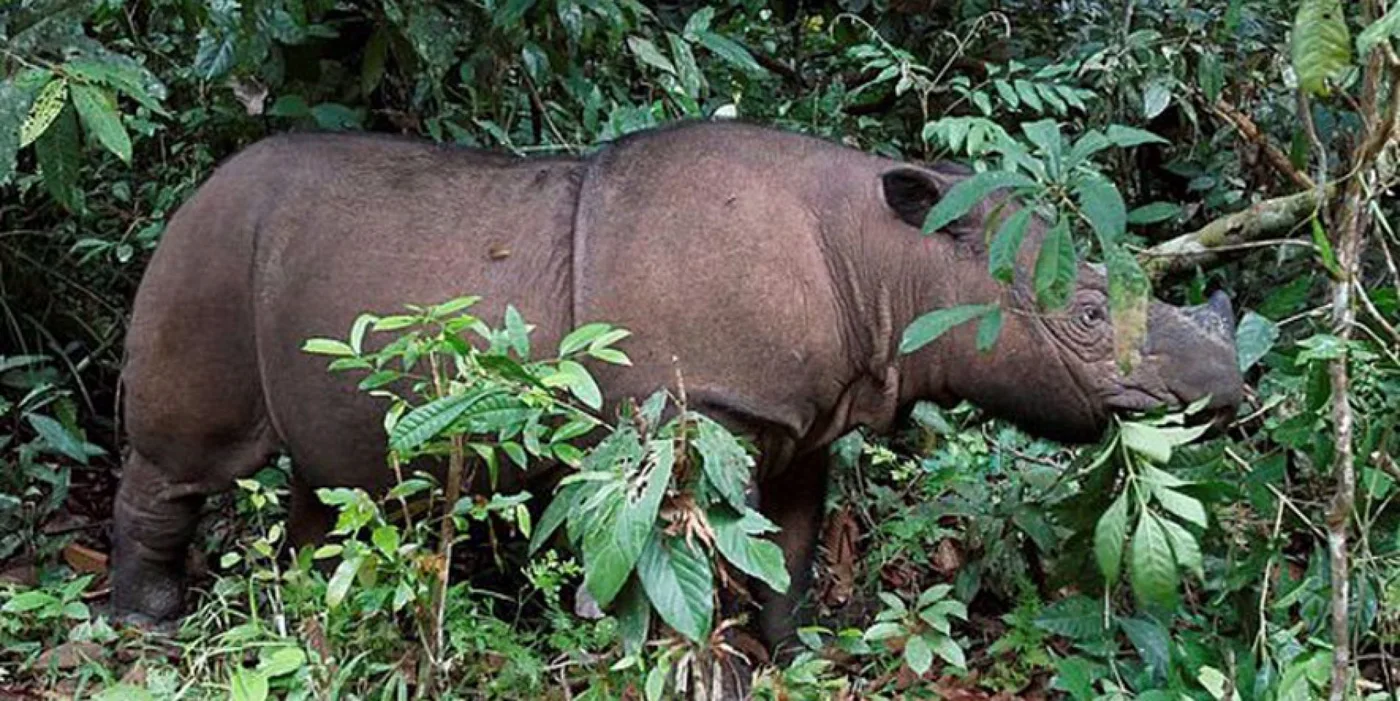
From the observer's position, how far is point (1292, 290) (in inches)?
188

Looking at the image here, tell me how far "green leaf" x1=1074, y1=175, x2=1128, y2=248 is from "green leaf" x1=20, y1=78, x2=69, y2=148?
1.97 metres

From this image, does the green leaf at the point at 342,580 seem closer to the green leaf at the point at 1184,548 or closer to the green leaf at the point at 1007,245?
the green leaf at the point at 1007,245

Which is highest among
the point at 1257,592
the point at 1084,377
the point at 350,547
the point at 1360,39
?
the point at 1360,39

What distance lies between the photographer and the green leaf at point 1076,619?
4535 millimetres

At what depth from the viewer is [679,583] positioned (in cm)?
331

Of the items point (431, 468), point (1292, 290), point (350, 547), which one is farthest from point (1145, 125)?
point (350, 547)

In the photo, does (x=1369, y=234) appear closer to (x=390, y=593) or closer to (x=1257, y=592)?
(x=1257, y=592)

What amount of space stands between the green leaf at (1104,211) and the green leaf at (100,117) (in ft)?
5.97

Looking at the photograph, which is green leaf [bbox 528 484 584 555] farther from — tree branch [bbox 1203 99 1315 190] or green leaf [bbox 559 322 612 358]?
tree branch [bbox 1203 99 1315 190]

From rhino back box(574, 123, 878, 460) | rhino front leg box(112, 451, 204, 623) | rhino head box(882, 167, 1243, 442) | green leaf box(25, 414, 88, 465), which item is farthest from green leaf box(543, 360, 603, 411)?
green leaf box(25, 414, 88, 465)

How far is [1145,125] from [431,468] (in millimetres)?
3199

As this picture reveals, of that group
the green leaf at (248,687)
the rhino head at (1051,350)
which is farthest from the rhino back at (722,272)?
the green leaf at (248,687)

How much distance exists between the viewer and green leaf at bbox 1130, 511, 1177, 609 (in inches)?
141

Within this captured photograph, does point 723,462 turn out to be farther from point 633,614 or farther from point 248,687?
point 248,687
